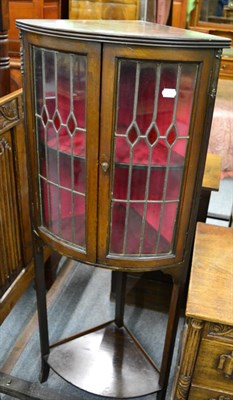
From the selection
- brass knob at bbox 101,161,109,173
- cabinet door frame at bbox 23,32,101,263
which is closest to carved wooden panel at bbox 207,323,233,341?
cabinet door frame at bbox 23,32,101,263

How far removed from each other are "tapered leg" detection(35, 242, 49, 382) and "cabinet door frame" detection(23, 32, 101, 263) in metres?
0.14

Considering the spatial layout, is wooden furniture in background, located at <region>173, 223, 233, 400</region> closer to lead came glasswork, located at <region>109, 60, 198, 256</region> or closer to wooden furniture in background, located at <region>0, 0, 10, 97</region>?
lead came glasswork, located at <region>109, 60, 198, 256</region>

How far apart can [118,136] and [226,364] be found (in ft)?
2.11

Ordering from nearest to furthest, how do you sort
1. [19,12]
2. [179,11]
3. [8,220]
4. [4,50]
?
[4,50], [8,220], [19,12], [179,11]

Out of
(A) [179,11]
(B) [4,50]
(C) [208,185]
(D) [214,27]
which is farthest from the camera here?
(D) [214,27]

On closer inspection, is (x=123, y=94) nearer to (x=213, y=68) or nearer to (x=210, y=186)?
(x=213, y=68)

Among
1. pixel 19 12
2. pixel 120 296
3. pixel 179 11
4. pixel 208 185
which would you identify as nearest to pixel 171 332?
pixel 120 296

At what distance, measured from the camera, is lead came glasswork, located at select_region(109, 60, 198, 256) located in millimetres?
811

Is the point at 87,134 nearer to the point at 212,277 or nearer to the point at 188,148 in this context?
the point at 188,148

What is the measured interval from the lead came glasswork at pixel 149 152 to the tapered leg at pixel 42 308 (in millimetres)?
316

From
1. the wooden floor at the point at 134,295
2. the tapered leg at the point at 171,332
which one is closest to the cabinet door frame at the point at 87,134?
the tapered leg at the point at 171,332

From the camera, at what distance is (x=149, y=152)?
88 centimetres

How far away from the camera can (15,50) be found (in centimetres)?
210

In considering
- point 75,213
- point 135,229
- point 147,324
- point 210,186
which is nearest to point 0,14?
point 75,213
